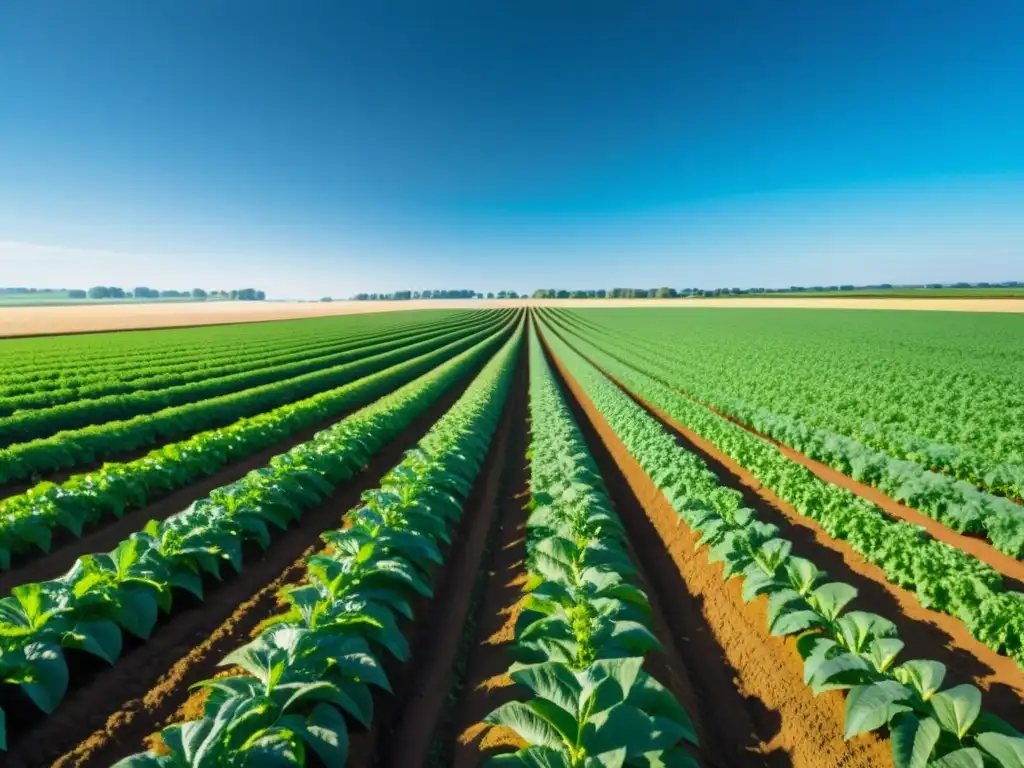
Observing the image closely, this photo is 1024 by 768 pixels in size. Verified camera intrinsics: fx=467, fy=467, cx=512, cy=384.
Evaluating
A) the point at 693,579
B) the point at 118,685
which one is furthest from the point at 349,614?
the point at 693,579

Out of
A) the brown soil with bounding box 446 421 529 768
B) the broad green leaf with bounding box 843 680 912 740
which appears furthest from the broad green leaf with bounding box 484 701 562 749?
the broad green leaf with bounding box 843 680 912 740

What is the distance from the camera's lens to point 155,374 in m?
22.3

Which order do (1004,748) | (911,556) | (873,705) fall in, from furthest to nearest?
1. (911,556)
2. (873,705)
3. (1004,748)

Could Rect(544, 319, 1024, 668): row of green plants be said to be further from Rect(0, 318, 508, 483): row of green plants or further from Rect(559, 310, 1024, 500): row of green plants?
Rect(0, 318, 508, 483): row of green plants

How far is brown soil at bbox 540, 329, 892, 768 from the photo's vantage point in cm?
390

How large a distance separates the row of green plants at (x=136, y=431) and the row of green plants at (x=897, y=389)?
18.2 metres

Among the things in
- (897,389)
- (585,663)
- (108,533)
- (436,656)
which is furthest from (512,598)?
(897,389)

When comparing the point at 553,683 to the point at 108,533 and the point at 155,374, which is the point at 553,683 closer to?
the point at 108,533

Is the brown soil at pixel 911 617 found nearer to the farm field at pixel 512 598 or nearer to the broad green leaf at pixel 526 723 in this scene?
the farm field at pixel 512 598

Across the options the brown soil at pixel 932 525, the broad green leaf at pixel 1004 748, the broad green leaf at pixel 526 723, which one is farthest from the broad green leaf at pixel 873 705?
the brown soil at pixel 932 525

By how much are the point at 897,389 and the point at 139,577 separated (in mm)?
24302

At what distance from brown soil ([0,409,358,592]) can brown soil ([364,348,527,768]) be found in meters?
5.67

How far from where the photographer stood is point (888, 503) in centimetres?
966

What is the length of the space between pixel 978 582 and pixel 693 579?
318cm
